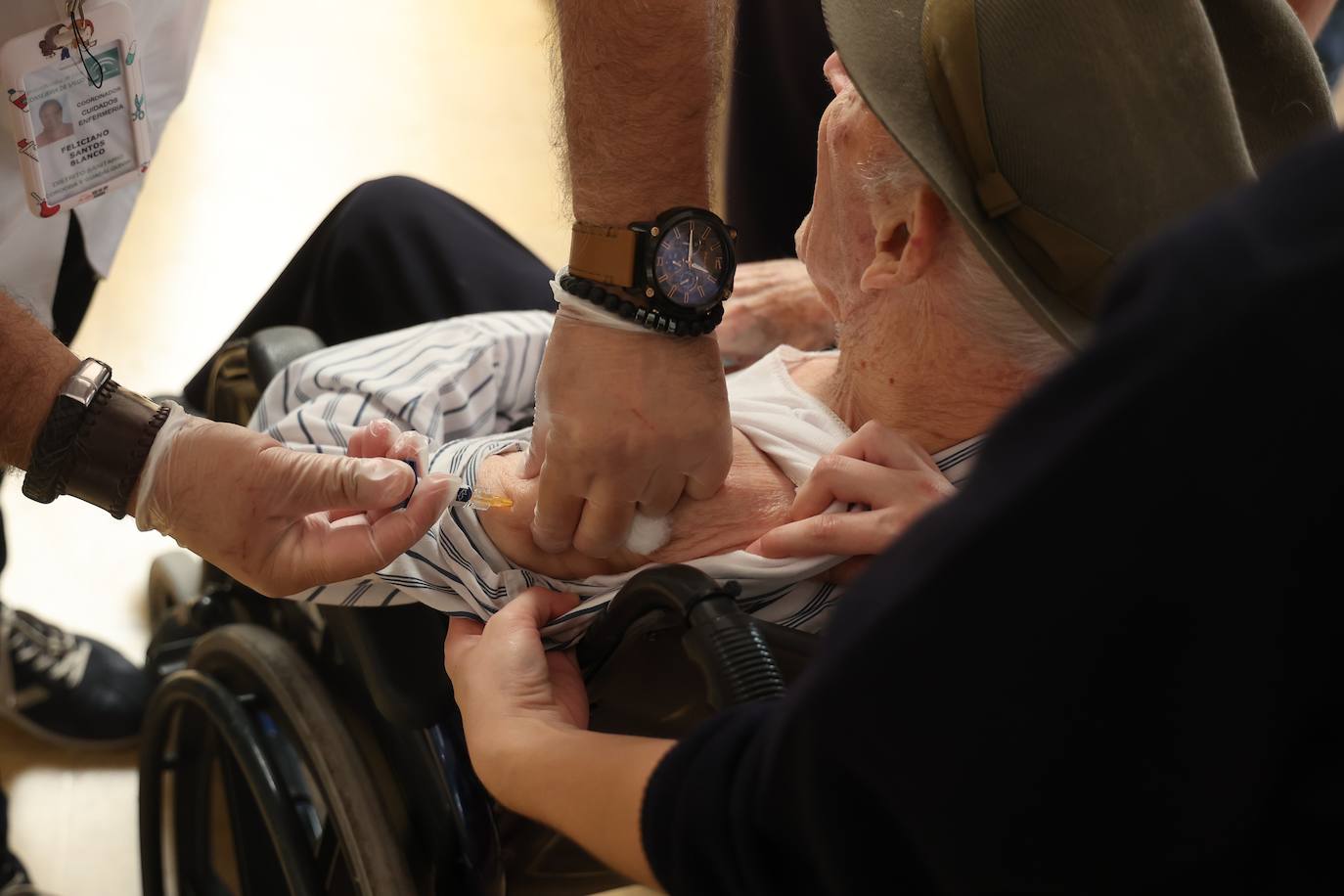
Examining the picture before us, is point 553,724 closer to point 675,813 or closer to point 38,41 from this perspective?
point 675,813

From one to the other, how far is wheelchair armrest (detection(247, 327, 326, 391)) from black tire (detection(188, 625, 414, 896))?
0.30 m

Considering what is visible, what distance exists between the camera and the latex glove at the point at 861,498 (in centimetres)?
96

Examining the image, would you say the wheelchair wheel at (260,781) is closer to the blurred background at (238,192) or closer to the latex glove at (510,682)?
the latex glove at (510,682)

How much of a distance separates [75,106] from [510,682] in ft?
2.77

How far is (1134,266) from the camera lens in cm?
46

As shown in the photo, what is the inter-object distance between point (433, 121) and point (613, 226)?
8.85 ft

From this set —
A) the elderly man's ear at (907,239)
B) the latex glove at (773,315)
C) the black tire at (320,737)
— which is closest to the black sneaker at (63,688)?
the black tire at (320,737)

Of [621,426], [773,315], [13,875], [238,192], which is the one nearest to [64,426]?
[621,426]

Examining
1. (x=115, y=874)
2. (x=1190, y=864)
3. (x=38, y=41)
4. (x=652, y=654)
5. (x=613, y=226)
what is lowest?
(x=115, y=874)

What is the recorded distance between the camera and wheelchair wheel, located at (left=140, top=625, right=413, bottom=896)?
108 centimetres

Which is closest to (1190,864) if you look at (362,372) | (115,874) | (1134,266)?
(1134,266)

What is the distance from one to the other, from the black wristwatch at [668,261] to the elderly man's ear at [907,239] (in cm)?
14

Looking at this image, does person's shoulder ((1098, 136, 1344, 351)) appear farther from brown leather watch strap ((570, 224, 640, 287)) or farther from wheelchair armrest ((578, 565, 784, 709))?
brown leather watch strap ((570, 224, 640, 287))

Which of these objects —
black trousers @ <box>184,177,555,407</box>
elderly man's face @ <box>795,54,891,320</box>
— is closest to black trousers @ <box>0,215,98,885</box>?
black trousers @ <box>184,177,555,407</box>
